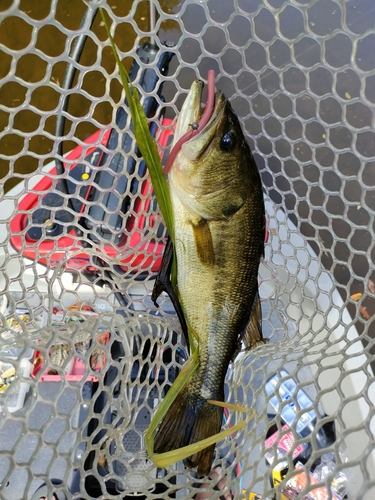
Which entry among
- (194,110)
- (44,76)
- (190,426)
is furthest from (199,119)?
(44,76)

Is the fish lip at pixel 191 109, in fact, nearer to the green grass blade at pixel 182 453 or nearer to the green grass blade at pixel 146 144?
the green grass blade at pixel 146 144

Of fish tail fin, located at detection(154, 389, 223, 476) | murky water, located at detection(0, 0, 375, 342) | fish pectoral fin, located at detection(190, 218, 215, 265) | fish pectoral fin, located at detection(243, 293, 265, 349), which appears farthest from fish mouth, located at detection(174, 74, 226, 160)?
murky water, located at detection(0, 0, 375, 342)

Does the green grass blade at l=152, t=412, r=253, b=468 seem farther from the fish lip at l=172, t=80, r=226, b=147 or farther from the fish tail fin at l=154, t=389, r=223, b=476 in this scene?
the fish lip at l=172, t=80, r=226, b=147

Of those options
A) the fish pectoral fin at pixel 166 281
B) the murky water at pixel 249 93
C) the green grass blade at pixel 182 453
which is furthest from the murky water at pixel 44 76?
the green grass blade at pixel 182 453

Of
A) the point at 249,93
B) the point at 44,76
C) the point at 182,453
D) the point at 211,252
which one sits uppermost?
the point at 249,93

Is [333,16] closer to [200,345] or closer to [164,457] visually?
[200,345]

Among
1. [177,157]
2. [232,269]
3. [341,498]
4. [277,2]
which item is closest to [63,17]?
[277,2]

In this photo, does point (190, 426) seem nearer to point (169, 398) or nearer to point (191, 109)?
point (169, 398)
